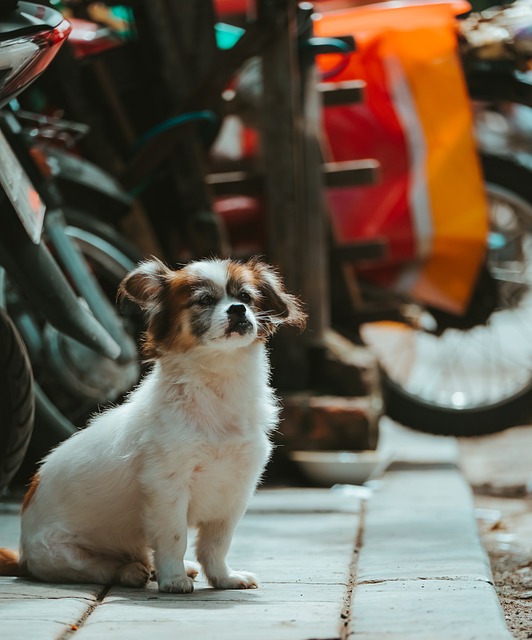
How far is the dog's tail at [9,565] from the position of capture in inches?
132

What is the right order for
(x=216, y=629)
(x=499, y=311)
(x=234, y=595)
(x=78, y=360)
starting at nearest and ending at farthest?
(x=216, y=629)
(x=234, y=595)
(x=78, y=360)
(x=499, y=311)

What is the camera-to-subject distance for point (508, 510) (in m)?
5.42

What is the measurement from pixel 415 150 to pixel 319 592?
3.47 meters

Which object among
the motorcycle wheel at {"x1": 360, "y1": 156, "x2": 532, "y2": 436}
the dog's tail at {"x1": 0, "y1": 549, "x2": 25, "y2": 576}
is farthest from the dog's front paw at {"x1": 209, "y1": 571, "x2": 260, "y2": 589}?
the motorcycle wheel at {"x1": 360, "y1": 156, "x2": 532, "y2": 436}

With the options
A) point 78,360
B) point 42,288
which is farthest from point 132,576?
point 78,360

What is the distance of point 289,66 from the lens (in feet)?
18.3

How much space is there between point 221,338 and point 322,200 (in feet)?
9.18

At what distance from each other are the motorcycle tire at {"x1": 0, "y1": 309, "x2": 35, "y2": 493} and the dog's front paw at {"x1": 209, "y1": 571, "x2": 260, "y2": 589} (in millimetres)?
688

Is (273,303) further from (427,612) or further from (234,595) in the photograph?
(427,612)

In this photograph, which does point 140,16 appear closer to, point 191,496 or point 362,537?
point 362,537

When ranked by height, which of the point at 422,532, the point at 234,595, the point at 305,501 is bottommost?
the point at 305,501

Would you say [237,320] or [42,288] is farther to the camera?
[42,288]

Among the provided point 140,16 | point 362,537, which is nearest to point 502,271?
point 140,16

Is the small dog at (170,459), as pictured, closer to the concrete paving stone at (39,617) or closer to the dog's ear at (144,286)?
the dog's ear at (144,286)
